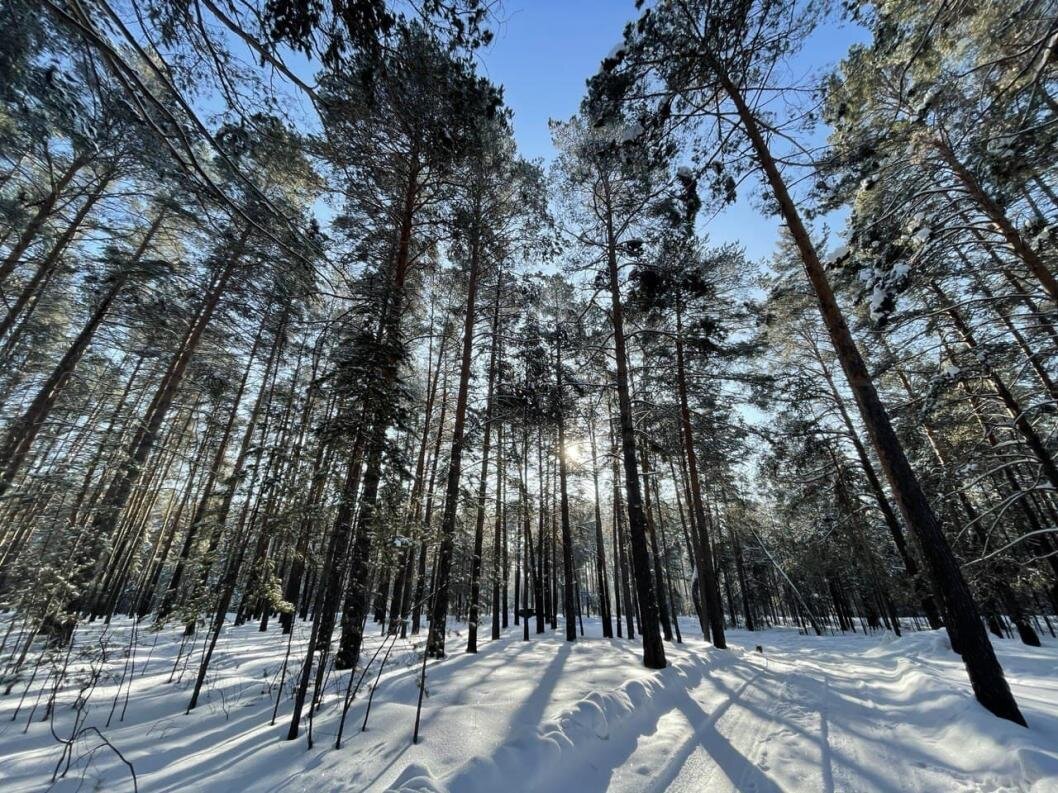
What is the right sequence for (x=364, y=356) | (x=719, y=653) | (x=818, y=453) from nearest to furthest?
(x=364, y=356)
(x=719, y=653)
(x=818, y=453)

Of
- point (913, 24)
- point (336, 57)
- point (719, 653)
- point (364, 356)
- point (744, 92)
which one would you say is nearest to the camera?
point (336, 57)

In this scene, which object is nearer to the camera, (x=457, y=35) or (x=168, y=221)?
(x=457, y=35)

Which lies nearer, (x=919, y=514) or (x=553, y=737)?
(x=553, y=737)

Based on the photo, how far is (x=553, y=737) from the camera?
12.8ft

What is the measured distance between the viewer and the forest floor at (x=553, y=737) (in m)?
3.21

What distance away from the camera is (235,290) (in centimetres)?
1101

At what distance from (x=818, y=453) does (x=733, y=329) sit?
199 inches

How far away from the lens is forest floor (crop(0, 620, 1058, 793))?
10.5ft

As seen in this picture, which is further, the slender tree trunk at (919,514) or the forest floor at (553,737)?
the slender tree trunk at (919,514)

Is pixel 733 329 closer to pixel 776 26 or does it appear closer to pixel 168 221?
pixel 776 26

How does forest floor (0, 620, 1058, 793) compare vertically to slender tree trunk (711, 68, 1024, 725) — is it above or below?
below

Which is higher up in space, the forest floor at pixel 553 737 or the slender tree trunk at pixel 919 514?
the slender tree trunk at pixel 919 514

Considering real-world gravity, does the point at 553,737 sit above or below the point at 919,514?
below

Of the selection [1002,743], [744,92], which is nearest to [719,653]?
[1002,743]
